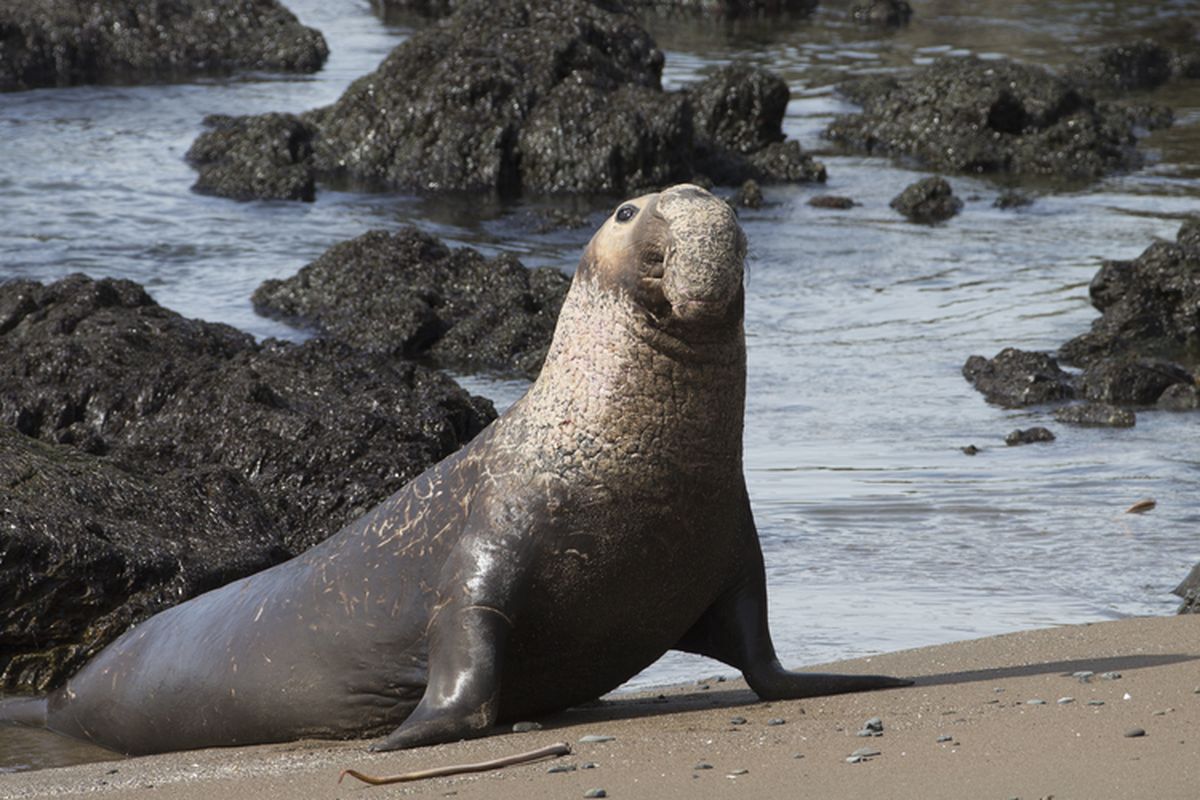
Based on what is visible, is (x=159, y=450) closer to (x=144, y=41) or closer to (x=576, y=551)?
(x=576, y=551)

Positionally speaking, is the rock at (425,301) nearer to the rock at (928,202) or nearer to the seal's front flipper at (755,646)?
the rock at (928,202)

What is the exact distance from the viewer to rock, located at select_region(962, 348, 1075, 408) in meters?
12.0

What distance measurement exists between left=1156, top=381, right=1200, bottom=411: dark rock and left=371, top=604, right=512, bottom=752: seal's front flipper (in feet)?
24.3

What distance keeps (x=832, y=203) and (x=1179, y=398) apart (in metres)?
8.41

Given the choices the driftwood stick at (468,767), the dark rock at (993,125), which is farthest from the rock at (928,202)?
the driftwood stick at (468,767)

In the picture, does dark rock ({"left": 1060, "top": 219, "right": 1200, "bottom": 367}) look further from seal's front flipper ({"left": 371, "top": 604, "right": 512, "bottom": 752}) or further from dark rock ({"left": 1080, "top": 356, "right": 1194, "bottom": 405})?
seal's front flipper ({"left": 371, "top": 604, "right": 512, "bottom": 752})

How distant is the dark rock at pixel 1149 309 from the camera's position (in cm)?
1351

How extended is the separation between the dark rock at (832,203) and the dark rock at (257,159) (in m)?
5.31

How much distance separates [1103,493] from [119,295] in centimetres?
583

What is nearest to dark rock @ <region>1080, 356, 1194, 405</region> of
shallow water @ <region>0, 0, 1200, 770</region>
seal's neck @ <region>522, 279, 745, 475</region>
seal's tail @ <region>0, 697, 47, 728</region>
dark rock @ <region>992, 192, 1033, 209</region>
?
shallow water @ <region>0, 0, 1200, 770</region>

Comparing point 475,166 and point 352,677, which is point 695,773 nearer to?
point 352,677

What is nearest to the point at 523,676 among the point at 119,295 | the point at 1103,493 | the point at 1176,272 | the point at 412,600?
the point at 412,600

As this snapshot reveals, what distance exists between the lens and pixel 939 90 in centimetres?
2398

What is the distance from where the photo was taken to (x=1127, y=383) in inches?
469
